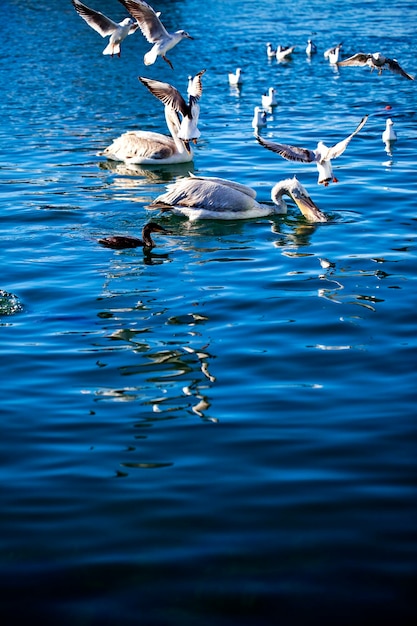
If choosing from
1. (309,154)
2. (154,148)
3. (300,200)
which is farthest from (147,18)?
(300,200)

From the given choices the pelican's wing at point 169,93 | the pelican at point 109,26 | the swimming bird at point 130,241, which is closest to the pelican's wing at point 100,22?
the pelican at point 109,26

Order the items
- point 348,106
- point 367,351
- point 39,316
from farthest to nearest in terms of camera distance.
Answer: point 348,106 → point 39,316 → point 367,351

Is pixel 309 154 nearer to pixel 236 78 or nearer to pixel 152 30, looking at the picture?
pixel 152 30

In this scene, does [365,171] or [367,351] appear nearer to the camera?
[367,351]

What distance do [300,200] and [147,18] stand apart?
4.67 m

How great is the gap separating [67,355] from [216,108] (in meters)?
14.8

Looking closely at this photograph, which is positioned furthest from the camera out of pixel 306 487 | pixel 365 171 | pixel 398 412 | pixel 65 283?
pixel 365 171

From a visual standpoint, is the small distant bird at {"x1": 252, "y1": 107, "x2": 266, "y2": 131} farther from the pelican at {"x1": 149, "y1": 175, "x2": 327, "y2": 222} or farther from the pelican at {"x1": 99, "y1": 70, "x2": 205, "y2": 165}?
the pelican at {"x1": 149, "y1": 175, "x2": 327, "y2": 222}

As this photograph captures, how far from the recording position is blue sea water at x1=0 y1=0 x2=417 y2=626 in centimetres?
538

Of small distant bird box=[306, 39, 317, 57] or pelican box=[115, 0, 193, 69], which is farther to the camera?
small distant bird box=[306, 39, 317, 57]

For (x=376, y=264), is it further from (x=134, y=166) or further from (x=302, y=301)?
(x=134, y=166)

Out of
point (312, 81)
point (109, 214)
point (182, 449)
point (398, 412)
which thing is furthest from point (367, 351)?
point (312, 81)

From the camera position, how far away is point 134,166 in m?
17.4

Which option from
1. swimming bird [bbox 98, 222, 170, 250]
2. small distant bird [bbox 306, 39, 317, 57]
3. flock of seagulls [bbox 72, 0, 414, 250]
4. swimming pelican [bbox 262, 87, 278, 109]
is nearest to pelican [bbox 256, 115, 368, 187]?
flock of seagulls [bbox 72, 0, 414, 250]
